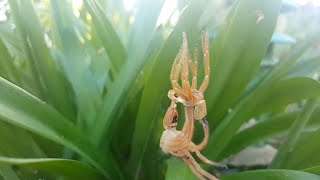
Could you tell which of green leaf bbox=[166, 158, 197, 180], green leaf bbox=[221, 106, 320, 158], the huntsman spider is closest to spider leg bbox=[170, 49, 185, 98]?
the huntsman spider

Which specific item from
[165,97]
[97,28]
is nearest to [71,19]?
[97,28]

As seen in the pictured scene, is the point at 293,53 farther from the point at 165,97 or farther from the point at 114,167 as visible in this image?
the point at 114,167

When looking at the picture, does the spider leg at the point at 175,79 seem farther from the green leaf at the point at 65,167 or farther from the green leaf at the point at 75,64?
the green leaf at the point at 75,64

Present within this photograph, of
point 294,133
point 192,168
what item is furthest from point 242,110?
point 192,168

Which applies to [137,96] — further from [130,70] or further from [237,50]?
[237,50]

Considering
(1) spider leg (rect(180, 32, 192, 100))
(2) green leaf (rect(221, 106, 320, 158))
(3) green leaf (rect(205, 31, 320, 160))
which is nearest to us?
(1) spider leg (rect(180, 32, 192, 100))

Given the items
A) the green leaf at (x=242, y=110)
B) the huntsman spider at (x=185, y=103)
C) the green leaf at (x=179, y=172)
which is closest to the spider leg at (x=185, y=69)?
the huntsman spider at (x=185, y=103)

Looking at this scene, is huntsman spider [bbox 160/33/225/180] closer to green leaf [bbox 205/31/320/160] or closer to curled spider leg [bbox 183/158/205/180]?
curled spider leg [bbox 183/158/205/180]
